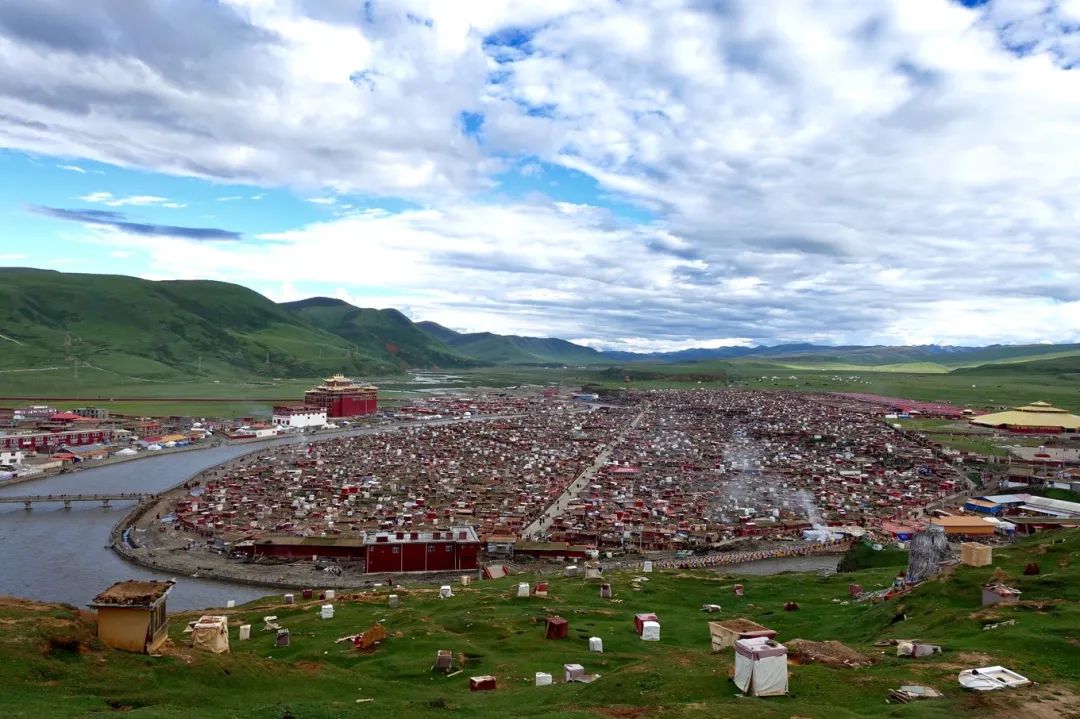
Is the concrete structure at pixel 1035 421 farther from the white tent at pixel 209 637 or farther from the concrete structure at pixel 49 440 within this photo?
the concrete structure at pixel 49 440

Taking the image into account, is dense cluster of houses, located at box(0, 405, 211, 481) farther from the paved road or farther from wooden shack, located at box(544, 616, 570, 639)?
wooden shack, located at box(544, 616, 570, 639)

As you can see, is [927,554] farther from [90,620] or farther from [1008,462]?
[1008,462]

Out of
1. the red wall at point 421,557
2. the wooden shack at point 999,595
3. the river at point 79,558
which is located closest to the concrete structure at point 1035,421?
the river at point 79,558

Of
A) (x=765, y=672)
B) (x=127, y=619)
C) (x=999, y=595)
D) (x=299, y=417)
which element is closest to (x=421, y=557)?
(x=127, y=619)

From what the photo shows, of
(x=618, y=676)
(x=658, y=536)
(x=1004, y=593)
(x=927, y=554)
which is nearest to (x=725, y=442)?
(x=658, y=536)

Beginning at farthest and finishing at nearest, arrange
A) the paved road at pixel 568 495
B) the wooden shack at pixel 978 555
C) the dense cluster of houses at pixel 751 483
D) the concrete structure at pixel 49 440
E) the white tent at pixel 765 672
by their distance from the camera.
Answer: the concrete structure at pixel 49 440
the paved road at pixel 568 495
the dense cluster of houses at pixel 751 483
the wooden shack at pixel 978 555
the white tent at pixel 765 672
